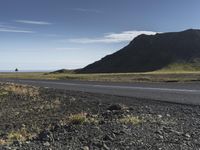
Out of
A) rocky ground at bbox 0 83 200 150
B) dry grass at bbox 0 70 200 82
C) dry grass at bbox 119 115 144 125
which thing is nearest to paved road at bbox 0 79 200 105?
rocky ground at bbox 0 83 200 150

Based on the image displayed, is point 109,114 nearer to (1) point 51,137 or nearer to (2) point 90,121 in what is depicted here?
(2) point 90,121

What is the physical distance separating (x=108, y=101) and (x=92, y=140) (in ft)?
38.5

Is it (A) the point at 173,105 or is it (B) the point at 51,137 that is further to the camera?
(A) the point at 173,105

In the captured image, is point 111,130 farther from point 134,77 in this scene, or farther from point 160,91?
point 134,77

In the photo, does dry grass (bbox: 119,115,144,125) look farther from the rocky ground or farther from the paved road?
the paved road

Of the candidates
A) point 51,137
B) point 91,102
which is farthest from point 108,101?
point 51,137

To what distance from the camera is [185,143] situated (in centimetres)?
1070

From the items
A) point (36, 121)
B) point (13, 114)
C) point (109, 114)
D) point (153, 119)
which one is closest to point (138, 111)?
point (109, 114)

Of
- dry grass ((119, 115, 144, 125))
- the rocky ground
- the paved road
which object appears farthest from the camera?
the paved road

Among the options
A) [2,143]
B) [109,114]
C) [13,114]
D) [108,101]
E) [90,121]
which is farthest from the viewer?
[108,101]

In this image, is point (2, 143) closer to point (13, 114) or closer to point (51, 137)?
point (51, 137)

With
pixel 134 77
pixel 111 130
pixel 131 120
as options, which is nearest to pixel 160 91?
pixel 131 120

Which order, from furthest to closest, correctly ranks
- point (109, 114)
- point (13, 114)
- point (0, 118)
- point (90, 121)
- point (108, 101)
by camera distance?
point (108, 101), point (13, 114), point (0, 118), point (109, 114), point (90, 121)

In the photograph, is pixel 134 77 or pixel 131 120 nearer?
pixel 131 120
